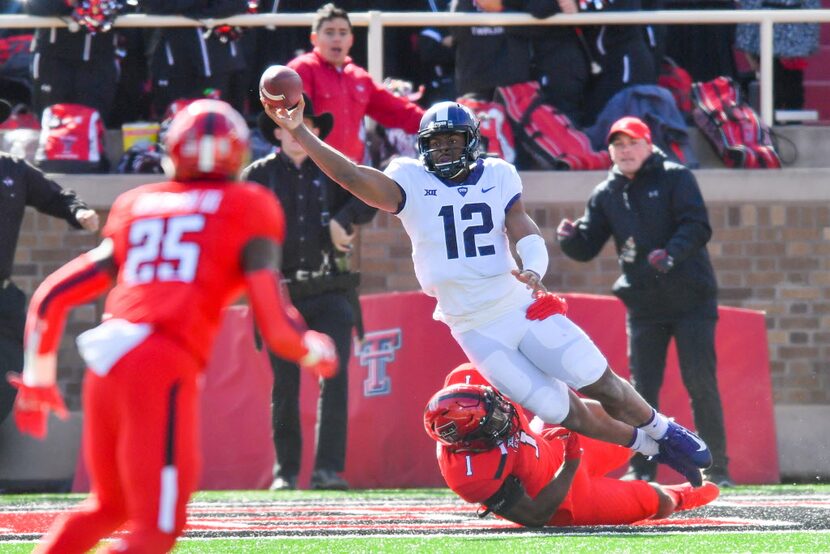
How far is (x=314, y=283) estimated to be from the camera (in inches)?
333

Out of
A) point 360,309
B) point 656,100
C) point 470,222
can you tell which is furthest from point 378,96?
point 470,222

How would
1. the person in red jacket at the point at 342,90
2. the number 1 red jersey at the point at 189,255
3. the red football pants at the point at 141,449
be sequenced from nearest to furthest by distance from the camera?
the red football pants at the point at 141,449 → the number 1 red jersey at the point at 189,255 → the person in red jacket at the point at 342,90

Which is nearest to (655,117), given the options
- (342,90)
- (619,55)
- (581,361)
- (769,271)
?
(619,55)

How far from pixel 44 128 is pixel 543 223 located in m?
3.06

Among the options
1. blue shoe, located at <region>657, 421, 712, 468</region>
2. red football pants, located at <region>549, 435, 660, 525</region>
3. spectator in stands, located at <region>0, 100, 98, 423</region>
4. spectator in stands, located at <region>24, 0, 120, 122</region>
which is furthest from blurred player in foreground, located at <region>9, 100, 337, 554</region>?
spectator in stands, located at <region>24, 0, 120, 122</region>

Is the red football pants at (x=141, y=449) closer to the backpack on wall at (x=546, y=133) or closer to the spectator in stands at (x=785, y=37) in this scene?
the backpack on wall at (x=546, y=133)

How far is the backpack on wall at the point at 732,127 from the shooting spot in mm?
9703

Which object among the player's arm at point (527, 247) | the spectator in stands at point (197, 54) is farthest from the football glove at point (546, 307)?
the spectator in stands at point (197, 54)

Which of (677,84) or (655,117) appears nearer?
(655,117)

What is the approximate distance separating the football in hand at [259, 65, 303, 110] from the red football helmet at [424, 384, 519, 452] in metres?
1.27

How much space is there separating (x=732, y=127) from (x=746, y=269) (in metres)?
0.89

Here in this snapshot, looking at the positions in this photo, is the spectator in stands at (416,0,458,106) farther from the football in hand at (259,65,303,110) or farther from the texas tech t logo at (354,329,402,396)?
the football in hand at (259,65,303,110)

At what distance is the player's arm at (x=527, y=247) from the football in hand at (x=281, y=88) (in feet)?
3.50

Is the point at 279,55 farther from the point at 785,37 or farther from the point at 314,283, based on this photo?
the point at 785,37
